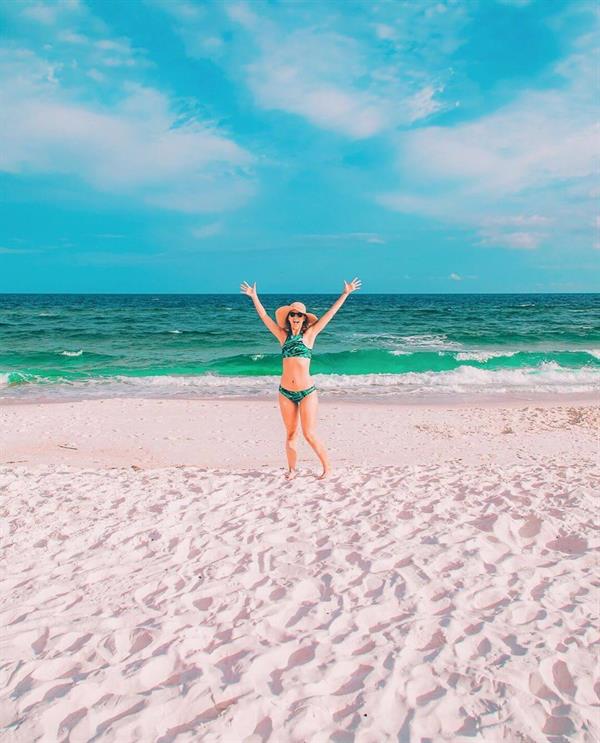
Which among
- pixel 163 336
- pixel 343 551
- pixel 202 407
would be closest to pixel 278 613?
pixel 343 551

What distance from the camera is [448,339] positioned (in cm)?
3522

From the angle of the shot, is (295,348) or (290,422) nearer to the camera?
(295,348)

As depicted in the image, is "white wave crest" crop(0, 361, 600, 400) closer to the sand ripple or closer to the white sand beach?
the white sand beach

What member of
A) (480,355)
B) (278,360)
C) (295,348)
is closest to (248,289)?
(295,348)

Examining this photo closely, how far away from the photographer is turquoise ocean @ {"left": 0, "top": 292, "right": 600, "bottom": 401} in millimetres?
18438

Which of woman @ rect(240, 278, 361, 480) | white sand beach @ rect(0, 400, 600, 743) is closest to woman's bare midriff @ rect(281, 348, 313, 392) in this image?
woman @ rect(240, 278, 361, 480)

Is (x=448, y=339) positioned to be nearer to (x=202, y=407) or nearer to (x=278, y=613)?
(x=202, y=407)

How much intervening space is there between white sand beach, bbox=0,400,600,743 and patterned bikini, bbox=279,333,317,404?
1182 mm

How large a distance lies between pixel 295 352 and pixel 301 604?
3629 mm

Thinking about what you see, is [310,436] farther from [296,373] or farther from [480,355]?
[480,355]

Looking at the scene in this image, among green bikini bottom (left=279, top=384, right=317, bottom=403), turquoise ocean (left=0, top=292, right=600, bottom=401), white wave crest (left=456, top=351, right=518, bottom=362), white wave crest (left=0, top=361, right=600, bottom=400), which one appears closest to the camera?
green bikini bottom (left=279, top=384, right=317, bottom=403)

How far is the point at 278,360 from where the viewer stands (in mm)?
25516

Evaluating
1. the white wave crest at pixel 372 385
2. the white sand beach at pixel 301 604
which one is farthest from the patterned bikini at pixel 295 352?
the white wave crest at pixel 372 385

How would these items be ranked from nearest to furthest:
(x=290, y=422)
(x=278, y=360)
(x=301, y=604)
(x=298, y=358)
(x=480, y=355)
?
1. (x=301, y=604)
2. (x=298, y=358)
3. (x=290, y=422)
4. (x=278, y=360)
5. (x=480, y=355)
